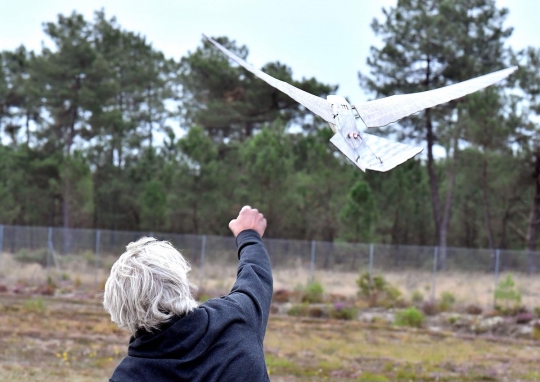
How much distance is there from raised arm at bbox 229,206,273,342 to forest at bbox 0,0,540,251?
75.0ft

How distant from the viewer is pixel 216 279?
2405 centimetres

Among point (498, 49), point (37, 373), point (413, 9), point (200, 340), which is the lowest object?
point (37, 373)

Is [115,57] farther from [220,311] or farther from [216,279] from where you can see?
[220,311]

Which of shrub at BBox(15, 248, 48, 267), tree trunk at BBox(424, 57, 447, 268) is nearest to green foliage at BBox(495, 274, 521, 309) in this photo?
tree trunk at BBox(424, 57, 447, 268)

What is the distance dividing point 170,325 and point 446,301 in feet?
67.7

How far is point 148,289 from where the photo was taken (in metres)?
1.88

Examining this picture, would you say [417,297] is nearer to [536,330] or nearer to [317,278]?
[317,278]

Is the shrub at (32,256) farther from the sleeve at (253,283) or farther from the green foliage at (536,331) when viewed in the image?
the sleeve at (253,283)

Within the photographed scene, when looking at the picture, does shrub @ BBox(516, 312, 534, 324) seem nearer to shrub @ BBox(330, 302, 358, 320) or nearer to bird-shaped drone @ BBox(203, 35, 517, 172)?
shrub @ BBox(330, 302, 358, 320)

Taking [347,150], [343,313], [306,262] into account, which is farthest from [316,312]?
[347,150]

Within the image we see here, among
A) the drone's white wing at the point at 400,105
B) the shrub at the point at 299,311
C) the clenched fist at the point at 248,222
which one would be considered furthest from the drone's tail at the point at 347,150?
the shrub at the point at 299,311

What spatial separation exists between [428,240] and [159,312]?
1327 inches

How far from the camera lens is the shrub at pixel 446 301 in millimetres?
21156

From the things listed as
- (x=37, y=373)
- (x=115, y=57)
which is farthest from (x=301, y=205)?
(x=37, y=373)
